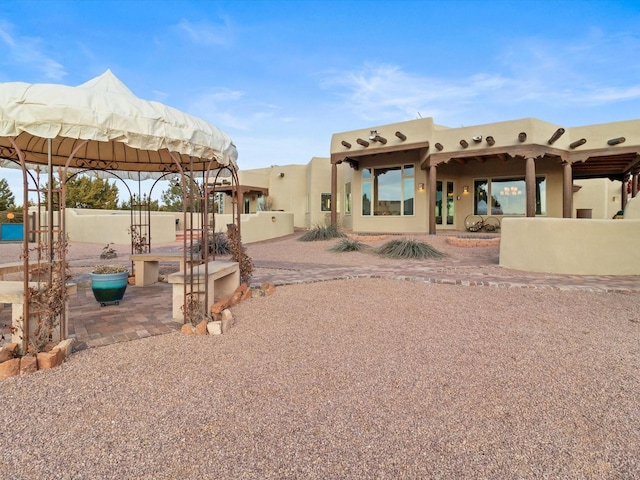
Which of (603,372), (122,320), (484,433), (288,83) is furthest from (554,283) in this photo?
(288,83)

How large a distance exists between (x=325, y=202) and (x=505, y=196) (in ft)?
30.9

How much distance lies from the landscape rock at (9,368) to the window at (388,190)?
13983 millimetres

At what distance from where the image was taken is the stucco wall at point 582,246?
702 cm

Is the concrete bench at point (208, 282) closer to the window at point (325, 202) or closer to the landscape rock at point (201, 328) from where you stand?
the landscape rock at point (201, 328)

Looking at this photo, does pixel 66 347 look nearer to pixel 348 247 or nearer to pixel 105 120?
pixel 105 120

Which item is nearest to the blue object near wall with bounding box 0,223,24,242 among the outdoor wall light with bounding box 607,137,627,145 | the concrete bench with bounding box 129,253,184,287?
the concrete bench with bounding box 129,253,184,287

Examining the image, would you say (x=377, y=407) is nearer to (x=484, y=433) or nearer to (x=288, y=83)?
(x=484, y=433)

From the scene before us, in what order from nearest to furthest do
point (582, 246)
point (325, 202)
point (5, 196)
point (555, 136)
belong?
point (582, 246) < point (555, 136) < point (325, 202) < point (5, 196)

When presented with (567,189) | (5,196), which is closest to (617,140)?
(567,189)

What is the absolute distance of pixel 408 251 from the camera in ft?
32.9

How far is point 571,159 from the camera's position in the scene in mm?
13008

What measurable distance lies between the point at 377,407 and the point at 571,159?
1416cm

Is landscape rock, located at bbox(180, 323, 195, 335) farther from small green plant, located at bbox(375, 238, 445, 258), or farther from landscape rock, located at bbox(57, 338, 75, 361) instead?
small green plant, located at bbox(375, 238, 445, 258)

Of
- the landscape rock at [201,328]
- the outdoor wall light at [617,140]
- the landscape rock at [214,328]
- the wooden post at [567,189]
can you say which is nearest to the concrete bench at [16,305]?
the landscape rock at [201,328]
